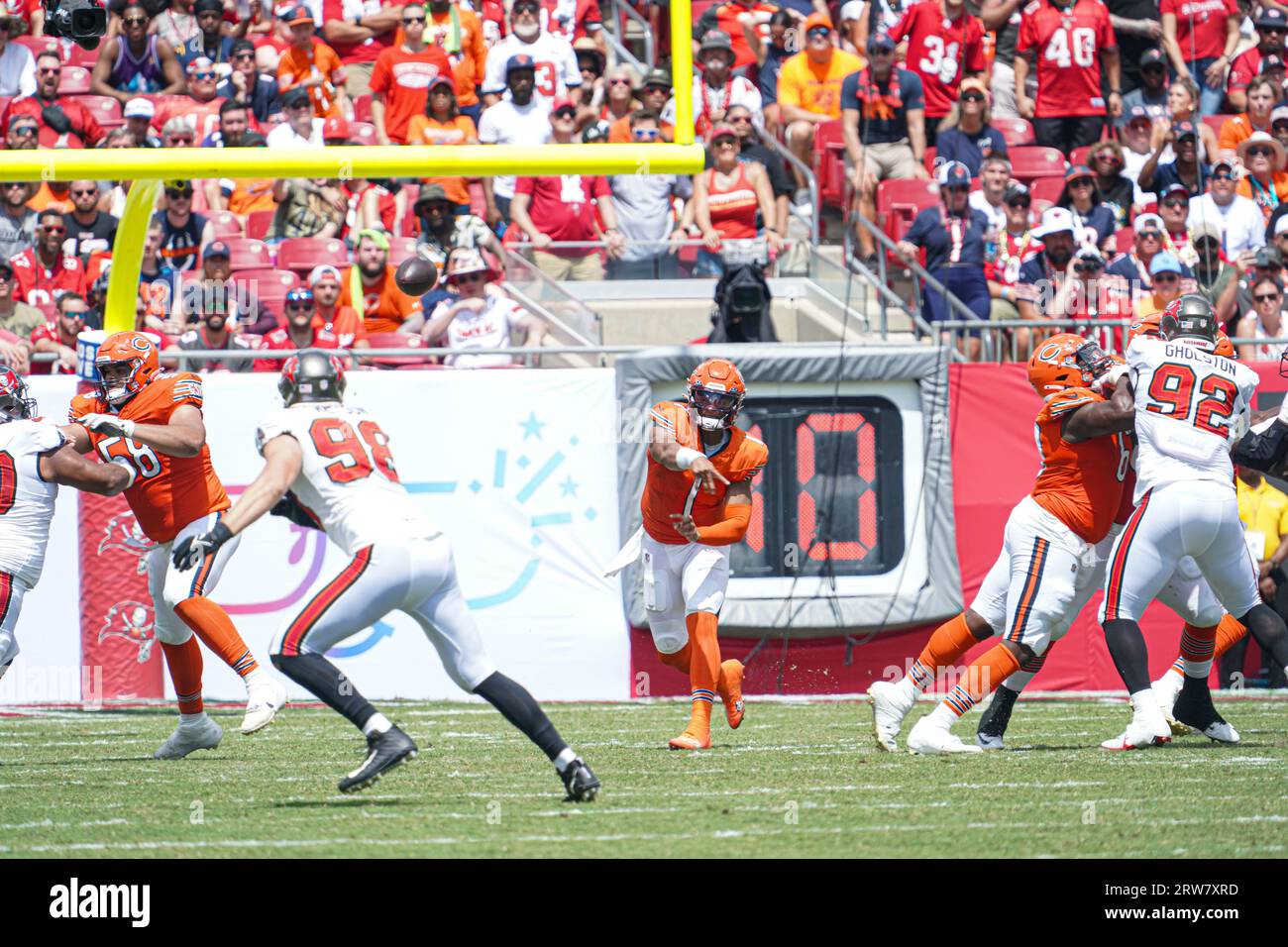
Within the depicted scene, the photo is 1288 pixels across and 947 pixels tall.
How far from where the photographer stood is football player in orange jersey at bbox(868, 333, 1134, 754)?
730cm

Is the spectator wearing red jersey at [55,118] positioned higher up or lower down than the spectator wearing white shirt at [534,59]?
lower down

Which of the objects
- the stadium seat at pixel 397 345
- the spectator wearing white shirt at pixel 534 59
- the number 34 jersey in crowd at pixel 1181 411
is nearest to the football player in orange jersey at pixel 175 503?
the stadium seat at pixel 397 345

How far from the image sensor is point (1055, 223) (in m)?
12.0

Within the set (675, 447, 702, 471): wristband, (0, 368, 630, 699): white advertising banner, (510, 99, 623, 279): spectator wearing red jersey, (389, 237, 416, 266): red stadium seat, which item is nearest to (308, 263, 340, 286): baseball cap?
(389, 237, 416, 266): red stadium seat

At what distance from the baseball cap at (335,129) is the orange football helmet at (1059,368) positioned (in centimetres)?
661

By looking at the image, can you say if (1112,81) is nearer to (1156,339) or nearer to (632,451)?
(632,451)

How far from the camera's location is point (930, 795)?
6.18m

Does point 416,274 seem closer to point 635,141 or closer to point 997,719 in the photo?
point 635,141

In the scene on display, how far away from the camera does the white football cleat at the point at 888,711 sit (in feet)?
24.3

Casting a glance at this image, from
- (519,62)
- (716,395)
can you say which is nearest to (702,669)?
(716,395)

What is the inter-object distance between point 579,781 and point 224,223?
746 centimetres

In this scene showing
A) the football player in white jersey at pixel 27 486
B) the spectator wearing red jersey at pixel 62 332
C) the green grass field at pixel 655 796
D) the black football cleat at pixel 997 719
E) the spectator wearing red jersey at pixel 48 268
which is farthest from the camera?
the spectator wearing red jersey at pixel 48 268
